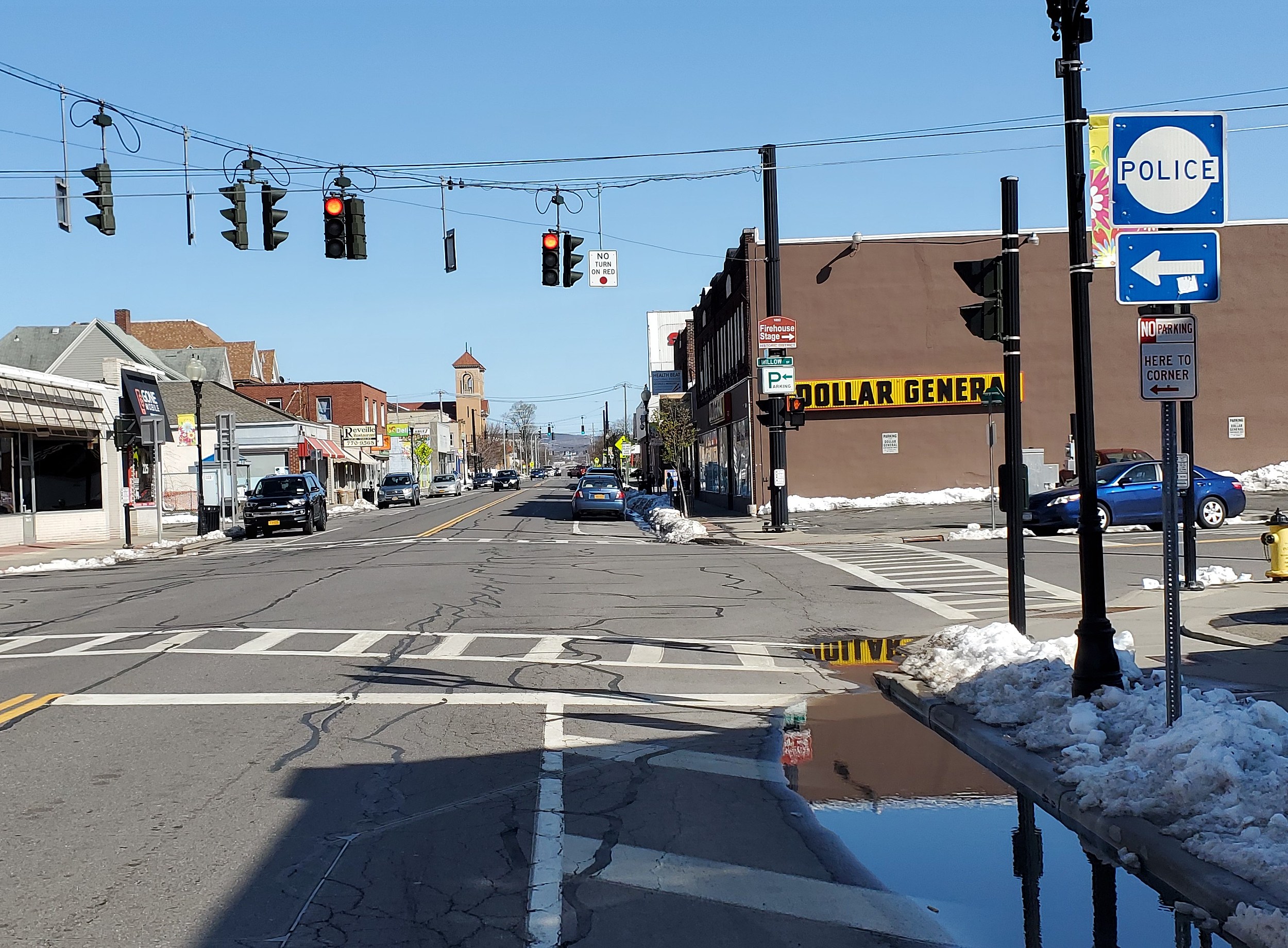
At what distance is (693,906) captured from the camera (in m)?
5.07

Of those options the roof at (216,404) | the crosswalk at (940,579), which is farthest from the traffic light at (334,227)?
the roof at (216,404)

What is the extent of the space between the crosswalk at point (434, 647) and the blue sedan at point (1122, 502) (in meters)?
14.4

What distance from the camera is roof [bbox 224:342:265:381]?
3711 inches

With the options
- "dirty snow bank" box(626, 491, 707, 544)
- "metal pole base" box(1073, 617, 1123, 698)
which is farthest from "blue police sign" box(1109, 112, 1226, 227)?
"dirty snow bank" box(626, 491, 707, 544)

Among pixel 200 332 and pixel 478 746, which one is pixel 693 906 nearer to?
pixel 478 746

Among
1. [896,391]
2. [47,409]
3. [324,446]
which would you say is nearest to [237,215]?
[47,409]

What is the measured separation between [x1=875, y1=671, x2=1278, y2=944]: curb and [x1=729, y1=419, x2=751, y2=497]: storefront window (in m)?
32.9

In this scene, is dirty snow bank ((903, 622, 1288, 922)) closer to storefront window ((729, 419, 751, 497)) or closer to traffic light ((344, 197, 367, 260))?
traffic light ((344, 197, 367, 260))

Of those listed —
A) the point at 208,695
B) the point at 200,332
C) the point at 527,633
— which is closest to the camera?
the point at 208,695

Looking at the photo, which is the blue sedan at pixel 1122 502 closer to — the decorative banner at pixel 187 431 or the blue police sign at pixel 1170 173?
the blue police sign at pixel 1170 173

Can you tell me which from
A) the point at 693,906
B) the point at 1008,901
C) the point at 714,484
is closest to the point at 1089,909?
the point at 1008,901

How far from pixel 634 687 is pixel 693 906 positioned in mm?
5223

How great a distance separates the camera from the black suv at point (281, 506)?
120 ft

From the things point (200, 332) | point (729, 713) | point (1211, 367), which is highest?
point (200, 332)
